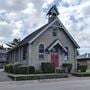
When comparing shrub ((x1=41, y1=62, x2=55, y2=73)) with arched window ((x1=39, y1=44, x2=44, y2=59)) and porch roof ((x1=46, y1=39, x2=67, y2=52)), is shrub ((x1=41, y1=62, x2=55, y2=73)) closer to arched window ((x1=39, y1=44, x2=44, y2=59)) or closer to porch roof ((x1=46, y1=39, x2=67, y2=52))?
arched window ((x1=39, y1=44, x2=44, y2=59))

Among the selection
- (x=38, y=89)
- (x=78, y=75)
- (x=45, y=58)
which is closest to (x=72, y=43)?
(x=45, y=58)

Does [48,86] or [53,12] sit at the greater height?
[53,12]

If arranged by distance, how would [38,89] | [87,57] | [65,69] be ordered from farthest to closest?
[87,57] → [65,69] → [38,89]

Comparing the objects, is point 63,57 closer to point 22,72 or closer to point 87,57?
point 22,72

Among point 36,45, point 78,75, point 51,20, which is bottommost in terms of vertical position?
point 78,75

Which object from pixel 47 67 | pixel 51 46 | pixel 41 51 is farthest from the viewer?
pixel 41 51

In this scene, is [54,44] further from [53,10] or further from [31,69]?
[53,10]

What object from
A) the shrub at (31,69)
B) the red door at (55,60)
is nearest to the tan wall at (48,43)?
the red door at (55,60)

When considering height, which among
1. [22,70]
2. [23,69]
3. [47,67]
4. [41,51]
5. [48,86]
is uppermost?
[41,51]

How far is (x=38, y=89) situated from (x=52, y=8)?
22.8 metres

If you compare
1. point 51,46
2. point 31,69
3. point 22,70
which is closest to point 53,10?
point 51,46

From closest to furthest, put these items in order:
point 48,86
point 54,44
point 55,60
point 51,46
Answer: point 48,86 → point 51,46 → point 54,44 → point 55,60

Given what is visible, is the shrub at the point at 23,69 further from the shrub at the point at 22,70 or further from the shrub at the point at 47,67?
the shrub at the point at 47,67

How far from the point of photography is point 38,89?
1705cm
